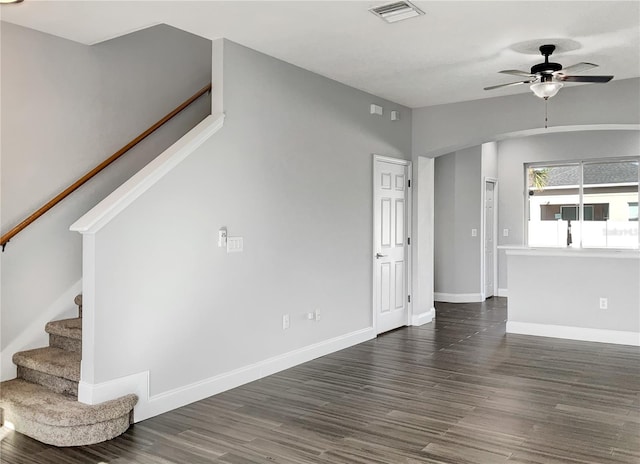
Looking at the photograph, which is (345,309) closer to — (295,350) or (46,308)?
(295,350)

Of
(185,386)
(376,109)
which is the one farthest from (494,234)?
(185,386)

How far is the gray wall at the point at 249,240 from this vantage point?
3.71 metres

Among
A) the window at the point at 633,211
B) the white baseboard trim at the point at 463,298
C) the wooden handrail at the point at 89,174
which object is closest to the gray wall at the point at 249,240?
the wooden handrail at the point at 89,174

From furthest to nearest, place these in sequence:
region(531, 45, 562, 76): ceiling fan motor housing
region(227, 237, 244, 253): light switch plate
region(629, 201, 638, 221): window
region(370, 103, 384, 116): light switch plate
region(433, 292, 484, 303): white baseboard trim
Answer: region(433, 292, 484, 303): white baseboard trim
region(629, 201, 638, 221): window
region(370, 103, 384, 116): light switch plate
region(531, 45, 562, 76): ceiling fan motor housing
region(227, 237, 244, 253): light switch plate

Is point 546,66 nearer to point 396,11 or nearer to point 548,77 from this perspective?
point 548,77

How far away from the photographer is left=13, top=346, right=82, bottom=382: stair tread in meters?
3.65

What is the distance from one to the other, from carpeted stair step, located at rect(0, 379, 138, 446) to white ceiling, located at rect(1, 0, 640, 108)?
265cm

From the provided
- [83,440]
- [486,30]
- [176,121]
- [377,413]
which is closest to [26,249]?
[83,440]

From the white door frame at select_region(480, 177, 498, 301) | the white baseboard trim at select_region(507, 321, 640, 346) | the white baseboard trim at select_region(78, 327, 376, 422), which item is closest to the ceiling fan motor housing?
the white baseboard trim at select_region(507, 321, 640, 346)

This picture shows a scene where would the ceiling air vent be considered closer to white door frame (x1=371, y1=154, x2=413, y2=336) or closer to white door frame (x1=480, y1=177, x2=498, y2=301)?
white door frame (x1=371, y1=154, x2=413, y2=336)

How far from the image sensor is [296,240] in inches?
203

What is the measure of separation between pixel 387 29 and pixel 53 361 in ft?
11.3

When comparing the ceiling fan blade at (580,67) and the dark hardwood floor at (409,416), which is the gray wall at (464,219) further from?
the ceiling fan blade at (580,67)

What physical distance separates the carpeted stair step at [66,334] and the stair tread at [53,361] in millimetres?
44
